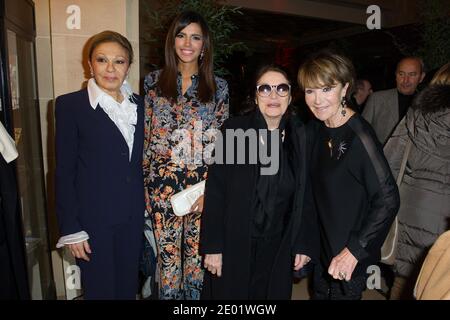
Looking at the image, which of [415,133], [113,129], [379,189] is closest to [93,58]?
[113,129]

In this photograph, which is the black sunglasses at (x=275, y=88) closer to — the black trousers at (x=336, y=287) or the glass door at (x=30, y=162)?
the black trousers at (x=336, y=287)

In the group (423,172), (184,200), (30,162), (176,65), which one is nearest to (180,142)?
(184,200)

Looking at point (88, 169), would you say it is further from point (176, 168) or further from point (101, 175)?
point (176, 168)

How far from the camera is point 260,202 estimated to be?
6.86 feet

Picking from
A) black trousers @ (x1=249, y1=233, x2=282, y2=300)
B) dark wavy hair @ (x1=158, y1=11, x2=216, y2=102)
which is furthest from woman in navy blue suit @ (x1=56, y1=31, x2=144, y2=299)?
black trousers @ (x1=249, y1=233, x2=282, y2=300)

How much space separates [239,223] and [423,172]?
137 centimetres

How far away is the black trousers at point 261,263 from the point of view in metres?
2.13

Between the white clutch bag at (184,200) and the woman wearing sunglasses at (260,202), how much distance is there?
14 centimetres

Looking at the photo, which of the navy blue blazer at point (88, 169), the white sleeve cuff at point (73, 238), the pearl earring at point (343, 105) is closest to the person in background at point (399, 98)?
the pearl earring at point (343, 105)

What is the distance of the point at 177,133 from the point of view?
2301 millimetres

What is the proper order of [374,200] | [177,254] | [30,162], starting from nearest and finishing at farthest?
[374,200] < [177,254] < [30,162]

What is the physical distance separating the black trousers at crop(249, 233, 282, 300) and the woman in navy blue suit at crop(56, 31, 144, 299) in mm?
697

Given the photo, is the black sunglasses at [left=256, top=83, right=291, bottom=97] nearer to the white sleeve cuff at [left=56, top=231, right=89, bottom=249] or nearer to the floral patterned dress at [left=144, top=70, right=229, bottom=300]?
the floral patterned dress at [left=144, top=70, right=229, bottom=300]

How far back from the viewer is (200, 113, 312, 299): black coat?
6.79ft
